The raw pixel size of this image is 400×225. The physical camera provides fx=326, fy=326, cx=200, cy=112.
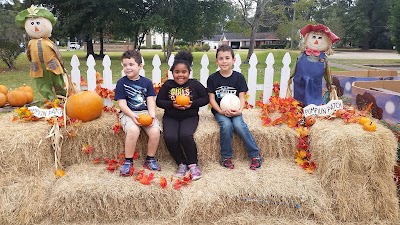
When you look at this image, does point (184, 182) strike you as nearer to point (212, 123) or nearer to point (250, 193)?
point (250, 193)

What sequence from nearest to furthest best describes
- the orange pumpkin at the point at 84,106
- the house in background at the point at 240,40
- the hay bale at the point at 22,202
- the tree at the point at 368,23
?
the hay bale at the point at 22,202
the orange pumpkin at the point at 84,106
the tree at the point at 368,23
the house in background at the point at 240,40

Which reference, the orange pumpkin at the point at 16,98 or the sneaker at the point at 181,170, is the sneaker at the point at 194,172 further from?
the orange pumpkin at the point at 16,98

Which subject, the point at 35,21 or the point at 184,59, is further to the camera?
the point at 35,21

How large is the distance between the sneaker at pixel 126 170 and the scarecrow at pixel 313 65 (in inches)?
91.2

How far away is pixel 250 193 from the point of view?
9.52 feet

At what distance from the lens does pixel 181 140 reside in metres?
3.34

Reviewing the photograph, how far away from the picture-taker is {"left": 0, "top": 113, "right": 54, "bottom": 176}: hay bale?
3031 millimetres

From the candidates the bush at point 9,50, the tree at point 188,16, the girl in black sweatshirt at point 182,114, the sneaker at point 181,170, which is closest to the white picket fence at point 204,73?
the girl in black sweatshirt at point 182,114

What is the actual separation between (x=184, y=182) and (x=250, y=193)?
613 millimetres

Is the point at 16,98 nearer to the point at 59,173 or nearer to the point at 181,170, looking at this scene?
the point at 59,173

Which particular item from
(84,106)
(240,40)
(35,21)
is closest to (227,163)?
(84,106)

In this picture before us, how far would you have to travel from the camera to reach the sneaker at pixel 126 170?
3.15m

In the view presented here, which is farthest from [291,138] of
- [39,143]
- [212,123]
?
[39,143]

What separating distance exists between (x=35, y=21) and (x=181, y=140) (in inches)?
85.6
